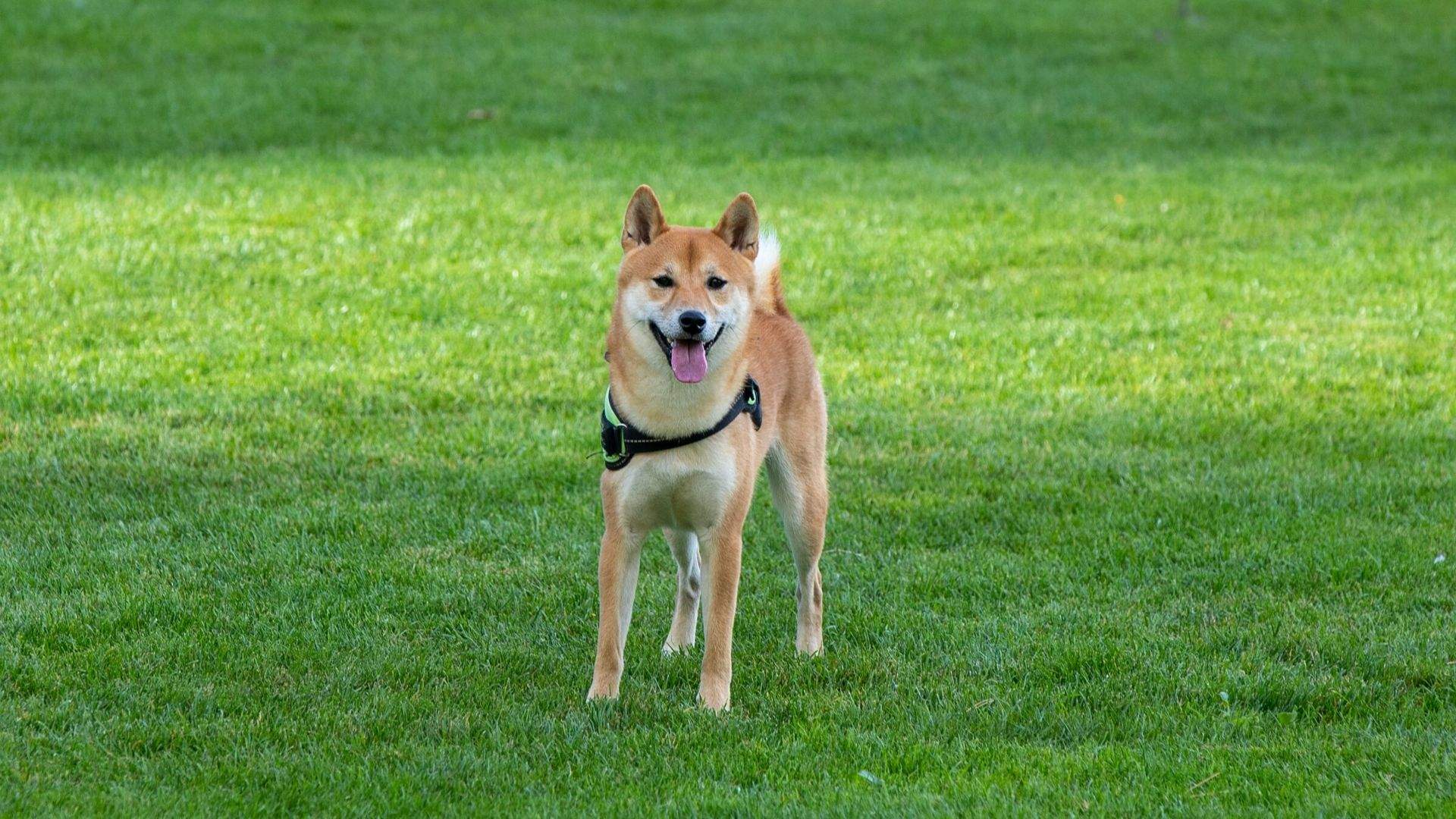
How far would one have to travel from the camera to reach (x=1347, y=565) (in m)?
6.77

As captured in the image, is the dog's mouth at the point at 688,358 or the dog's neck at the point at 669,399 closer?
the dog's mouth at the point at 688,358

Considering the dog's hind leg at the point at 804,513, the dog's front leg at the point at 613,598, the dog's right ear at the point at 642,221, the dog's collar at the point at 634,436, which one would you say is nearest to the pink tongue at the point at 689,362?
the dog's collar at the point at 634,436

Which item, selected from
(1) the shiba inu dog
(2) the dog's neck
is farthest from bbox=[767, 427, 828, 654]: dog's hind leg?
(2) the dog's neck

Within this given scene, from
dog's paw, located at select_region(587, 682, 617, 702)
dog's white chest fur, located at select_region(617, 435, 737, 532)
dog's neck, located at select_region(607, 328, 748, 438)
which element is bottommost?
dog's paw, located at select_region(587, 682, 617, 702)

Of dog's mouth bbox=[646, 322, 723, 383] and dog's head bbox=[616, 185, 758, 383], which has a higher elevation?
dog's head bbox=[616, 185, 758, 383]

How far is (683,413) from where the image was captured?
5246mm

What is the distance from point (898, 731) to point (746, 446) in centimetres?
106

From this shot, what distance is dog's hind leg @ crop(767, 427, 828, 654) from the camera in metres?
5.95

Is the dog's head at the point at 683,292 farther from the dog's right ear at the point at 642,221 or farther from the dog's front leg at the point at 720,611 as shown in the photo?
the dog's front leg at the point at 720,611

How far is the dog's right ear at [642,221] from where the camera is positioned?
5.39 meters

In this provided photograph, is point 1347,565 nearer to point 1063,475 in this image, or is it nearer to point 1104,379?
point 1063,475

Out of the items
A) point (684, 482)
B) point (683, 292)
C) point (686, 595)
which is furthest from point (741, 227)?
point (686, 595)

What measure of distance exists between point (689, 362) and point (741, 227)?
63 centimetres

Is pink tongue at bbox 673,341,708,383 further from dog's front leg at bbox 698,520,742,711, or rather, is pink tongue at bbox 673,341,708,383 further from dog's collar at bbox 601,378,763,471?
dog's front leg at bbox 698,520,742,711
